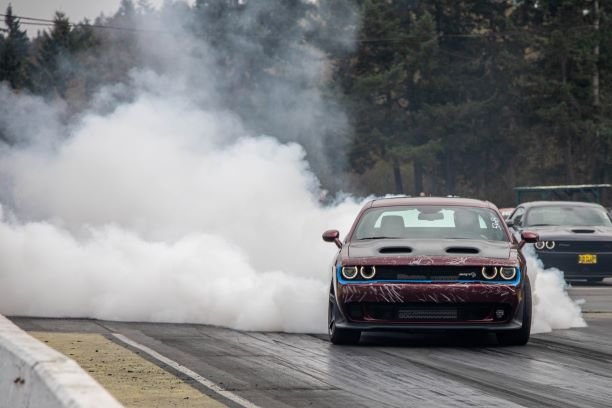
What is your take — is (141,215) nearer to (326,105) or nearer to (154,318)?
(154,318)

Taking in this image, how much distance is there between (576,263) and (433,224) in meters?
9.72

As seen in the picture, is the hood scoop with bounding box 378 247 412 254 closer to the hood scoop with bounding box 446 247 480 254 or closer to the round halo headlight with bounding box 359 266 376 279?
the round halo headlight with bounding box 359 266 376 279

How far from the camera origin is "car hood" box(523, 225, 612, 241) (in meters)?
22.6

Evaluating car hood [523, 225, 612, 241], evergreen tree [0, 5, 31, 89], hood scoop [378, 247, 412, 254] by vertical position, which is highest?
evergreen tree [0, 5, 31, 89]

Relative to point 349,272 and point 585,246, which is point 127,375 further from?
point 585,246

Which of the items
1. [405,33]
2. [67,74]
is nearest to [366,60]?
[405,33]

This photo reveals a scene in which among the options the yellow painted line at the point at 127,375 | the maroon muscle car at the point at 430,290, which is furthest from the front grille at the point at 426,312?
the yellow painted line at the point at 127,375

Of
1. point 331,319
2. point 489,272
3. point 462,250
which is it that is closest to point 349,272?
point 331,319

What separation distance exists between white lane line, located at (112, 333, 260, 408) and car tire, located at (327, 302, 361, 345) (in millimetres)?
1689

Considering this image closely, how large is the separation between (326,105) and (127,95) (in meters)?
29.1

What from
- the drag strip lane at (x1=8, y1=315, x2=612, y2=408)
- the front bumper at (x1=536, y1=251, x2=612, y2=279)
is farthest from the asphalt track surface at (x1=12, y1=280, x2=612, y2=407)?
the front bumper at (x1=536, y1=251, x2=612, y2=279)

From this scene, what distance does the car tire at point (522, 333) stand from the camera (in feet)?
38.8

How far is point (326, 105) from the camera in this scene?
62.9 meters

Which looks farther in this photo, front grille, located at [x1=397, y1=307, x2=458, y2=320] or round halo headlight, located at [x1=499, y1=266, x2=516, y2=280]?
round halo headlight, located at [x1=499, y1=266, x2=516, y2=280]
